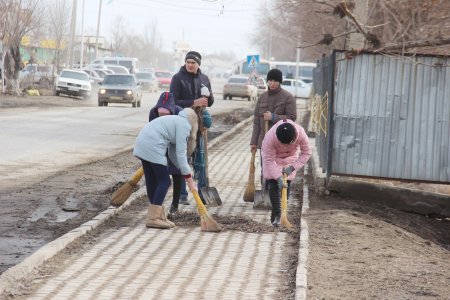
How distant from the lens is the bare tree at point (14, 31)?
41719mm

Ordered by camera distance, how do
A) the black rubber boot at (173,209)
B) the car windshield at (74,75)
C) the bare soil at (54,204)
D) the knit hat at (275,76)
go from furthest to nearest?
1. the car windshield at (74,75)
2. the knit hat at (275,76)
3. the black rubber boot at (173,209)
4. the bare soil at (54,204)

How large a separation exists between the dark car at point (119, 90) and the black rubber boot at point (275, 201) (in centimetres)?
3000

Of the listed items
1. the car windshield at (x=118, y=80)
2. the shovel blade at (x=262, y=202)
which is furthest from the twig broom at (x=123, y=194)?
the car windshield at (x=118, y=80)

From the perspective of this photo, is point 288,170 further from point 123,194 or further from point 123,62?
point 123,62

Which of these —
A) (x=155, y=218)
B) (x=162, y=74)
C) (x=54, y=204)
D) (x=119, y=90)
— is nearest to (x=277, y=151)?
(x=155, y=218)

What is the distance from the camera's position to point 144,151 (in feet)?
32.2

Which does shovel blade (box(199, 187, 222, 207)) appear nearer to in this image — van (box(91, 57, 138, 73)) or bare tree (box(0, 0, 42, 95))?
bare tree (box(0, 0, 42, 95))

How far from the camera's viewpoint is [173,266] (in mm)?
7965

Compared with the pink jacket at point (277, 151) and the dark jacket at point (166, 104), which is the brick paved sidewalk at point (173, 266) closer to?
the pink jacket at point (277, 151)

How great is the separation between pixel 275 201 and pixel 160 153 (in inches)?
55.5

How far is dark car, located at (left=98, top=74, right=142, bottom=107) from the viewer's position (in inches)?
1576

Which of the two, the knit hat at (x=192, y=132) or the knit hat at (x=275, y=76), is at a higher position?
the knit hat at (x=275, y=76)

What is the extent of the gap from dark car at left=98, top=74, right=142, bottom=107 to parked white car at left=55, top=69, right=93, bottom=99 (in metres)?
5.92

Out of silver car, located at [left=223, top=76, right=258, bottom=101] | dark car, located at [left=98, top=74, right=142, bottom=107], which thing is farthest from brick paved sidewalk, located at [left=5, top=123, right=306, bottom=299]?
silver car, located at [left=223, top=76, right=258, bottom=101]
